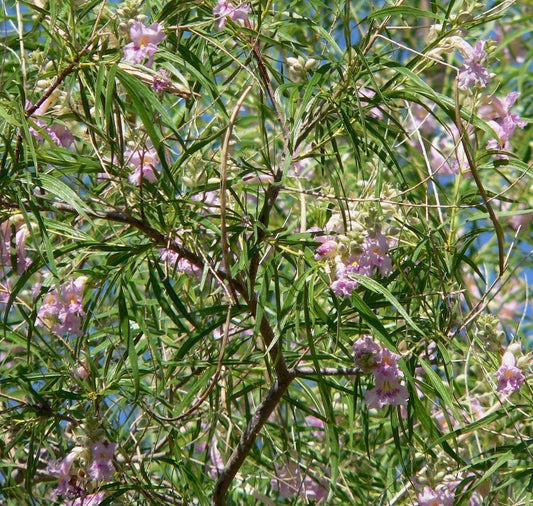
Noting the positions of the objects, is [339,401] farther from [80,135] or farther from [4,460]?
[80,135]

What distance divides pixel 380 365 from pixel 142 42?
419 millimetres

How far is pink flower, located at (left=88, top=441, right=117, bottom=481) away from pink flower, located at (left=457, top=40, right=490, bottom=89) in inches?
22.8

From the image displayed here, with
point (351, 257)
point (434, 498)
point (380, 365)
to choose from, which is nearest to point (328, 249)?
point (351, 257)

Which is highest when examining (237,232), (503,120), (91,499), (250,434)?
(503,120)

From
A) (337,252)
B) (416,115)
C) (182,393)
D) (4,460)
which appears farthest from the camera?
(416,115)

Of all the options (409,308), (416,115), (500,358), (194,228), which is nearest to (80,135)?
(194,228)

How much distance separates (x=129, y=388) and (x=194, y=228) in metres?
0.23

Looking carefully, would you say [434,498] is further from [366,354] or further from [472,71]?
[472,71]

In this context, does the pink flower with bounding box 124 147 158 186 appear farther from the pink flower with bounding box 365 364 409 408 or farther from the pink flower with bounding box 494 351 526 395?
the pink flower with bounding box 494 351 526 395

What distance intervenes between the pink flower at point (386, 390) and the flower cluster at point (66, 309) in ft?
1.14

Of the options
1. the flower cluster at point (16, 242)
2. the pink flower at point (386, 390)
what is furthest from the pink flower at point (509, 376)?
the flower cluster at point (16, 242)

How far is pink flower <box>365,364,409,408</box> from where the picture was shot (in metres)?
1.10

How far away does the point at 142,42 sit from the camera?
39.2 inches

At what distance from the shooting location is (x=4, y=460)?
1.42m
